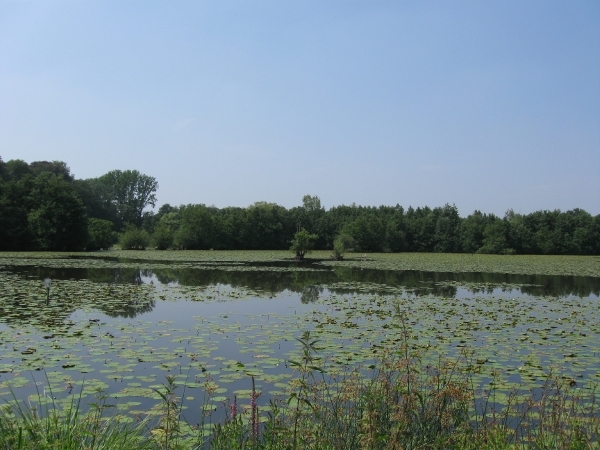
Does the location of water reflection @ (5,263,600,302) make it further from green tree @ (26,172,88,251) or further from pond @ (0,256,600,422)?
green tree @ (26,172,88,251)

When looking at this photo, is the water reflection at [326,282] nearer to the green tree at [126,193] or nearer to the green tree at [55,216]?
the green tree at [55,216]

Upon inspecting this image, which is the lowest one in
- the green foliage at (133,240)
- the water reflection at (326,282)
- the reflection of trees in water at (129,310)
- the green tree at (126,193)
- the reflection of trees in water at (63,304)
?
the reflection of trees in water at (129,310)

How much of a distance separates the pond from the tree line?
31.9 metres

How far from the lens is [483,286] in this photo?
2222 cm

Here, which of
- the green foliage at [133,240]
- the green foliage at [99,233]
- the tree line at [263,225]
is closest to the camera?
the tree line at [263,225]

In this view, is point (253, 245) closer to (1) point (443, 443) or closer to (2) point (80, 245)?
(2) point (80, 245)

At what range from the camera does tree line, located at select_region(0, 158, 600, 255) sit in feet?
160

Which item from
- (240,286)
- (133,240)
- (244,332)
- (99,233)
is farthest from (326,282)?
(133,240)

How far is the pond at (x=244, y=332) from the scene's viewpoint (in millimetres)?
7277

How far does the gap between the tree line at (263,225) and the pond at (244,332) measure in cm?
3193

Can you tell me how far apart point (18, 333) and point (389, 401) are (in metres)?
8.82

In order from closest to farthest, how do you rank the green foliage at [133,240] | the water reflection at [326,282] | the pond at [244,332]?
the pond at [244,332] < the water reflection at [326,282] < the green foliage at [133,240]

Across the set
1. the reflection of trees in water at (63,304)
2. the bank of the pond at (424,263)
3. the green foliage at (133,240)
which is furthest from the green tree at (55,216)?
the reflection of trees in water at (63,304)

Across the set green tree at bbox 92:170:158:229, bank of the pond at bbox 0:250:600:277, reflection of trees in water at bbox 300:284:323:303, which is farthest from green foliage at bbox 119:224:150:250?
reflection of trees in water at bbox 300:284:323:303
